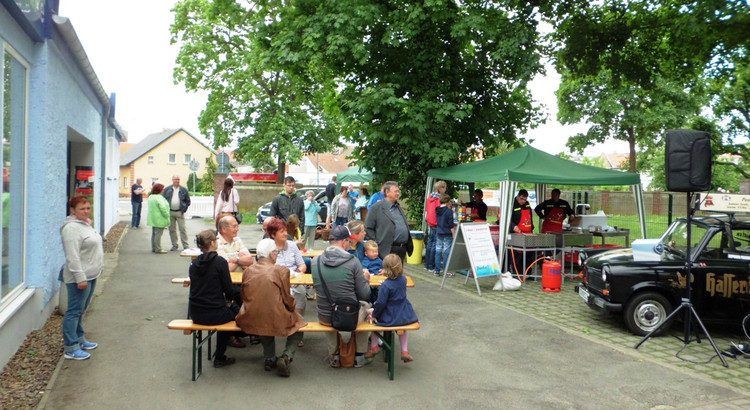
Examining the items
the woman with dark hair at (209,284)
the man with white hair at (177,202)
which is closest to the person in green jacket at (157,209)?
the man with white hair at (177,202)

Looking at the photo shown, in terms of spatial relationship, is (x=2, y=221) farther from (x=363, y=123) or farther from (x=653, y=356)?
(x=363, y=123)

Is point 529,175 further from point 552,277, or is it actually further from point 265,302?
point 265,302

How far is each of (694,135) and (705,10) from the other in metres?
4.10

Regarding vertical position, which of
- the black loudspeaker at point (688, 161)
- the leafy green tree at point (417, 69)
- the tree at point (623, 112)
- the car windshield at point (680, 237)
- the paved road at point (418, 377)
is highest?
the tree at point (623, 112)

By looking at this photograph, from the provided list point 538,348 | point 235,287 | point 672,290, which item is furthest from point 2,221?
point 672,290

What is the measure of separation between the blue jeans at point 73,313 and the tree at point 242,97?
2628 centimetres

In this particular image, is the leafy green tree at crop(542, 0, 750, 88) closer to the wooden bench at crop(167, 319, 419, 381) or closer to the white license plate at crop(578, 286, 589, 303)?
the white license plate at crop(578, 286, 589, 303)

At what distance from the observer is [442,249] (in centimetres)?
1214

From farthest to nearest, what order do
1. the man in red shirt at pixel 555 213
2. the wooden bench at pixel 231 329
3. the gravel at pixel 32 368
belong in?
the man in red shirt at pixel 555 213
the wooden bench at pixel 231 329
the gravel at pixel 32 368

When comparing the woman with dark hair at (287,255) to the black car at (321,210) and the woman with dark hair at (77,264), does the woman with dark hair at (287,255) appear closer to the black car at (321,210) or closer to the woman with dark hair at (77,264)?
the woman with dark hair at (77,264)

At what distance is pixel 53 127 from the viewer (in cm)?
741

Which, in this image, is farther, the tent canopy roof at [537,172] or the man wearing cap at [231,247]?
the tent canopy roof at [537,172]

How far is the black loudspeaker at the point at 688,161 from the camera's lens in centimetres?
664

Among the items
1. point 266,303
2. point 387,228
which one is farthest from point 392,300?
point 387,228
